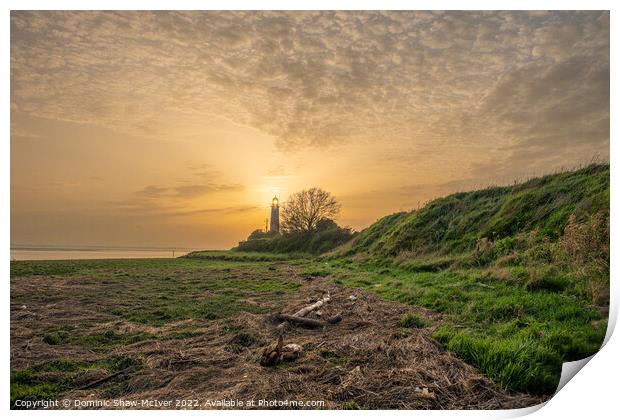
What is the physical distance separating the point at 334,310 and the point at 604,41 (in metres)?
7.64

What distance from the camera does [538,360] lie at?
4.77 meters

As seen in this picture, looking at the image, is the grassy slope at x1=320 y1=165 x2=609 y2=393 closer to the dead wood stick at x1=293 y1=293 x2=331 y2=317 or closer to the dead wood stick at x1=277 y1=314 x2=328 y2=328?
the dead wood stick at x1=293 y1=293 x2=331 y2=317

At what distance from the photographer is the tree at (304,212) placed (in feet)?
81.1

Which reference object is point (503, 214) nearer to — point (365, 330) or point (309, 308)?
point (309, 308)

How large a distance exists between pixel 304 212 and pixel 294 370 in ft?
77.0

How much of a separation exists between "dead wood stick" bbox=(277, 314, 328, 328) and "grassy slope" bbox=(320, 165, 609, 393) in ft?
7.30

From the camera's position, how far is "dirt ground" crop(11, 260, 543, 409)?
4.41 metres

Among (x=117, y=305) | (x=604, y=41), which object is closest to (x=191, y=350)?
(x=117, y=305)

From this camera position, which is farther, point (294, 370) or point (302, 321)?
point (302, 321)

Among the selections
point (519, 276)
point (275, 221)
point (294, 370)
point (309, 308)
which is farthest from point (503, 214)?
point (275, 221)

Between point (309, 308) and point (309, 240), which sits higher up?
point (309, 240)

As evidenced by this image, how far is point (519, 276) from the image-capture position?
336 inches
